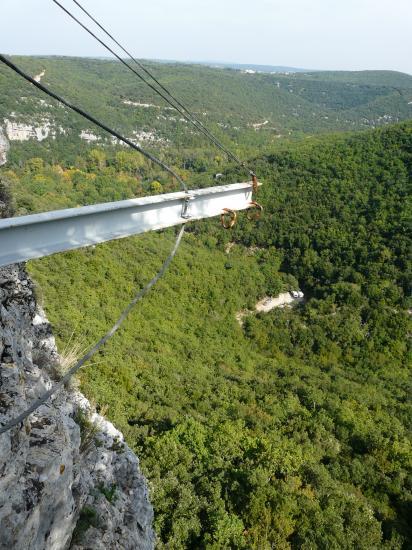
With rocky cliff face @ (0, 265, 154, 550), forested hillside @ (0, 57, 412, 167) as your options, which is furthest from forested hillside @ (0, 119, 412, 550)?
forested hillside @ (0, 57, 412, 167)

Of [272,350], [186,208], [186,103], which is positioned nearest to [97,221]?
[186,208]

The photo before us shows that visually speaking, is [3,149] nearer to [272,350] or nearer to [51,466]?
[51,466]

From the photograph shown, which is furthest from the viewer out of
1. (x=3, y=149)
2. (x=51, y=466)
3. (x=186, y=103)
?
(x=186, y=103)

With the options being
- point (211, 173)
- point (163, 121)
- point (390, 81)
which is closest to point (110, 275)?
point (211, 173)

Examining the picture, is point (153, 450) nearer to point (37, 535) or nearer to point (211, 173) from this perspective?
point (37, 535)

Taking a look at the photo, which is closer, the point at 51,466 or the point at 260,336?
the point at 51,466

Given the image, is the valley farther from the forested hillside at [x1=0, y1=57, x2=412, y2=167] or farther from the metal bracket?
the metal bracket

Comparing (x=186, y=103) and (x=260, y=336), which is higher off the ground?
(x=186, y=103)
